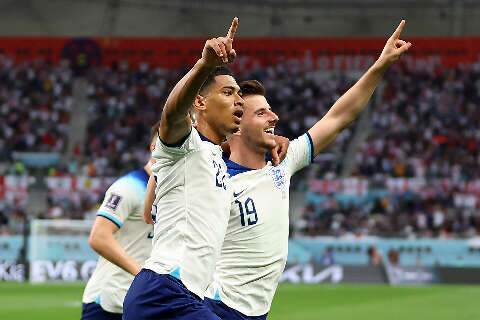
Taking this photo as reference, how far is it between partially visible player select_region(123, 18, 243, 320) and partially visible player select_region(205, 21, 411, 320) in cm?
105

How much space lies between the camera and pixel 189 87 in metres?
4.68

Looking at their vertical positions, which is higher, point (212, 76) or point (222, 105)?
point (212, 76)

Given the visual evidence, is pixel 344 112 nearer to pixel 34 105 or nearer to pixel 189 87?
pixel 189 87

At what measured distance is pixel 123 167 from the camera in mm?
35844

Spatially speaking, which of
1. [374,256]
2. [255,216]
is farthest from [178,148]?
[374,256]

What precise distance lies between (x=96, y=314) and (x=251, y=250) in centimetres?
167

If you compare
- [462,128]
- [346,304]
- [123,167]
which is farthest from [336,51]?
[346,304]

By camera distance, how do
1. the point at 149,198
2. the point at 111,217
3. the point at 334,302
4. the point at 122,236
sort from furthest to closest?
the point at 334,302 → the point at 122,236 → the point at 111,217 → the point at 149,198

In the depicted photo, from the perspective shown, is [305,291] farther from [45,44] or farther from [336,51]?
[45,44]

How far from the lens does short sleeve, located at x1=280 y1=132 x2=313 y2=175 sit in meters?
6.60

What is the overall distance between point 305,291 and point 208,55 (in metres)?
18.6

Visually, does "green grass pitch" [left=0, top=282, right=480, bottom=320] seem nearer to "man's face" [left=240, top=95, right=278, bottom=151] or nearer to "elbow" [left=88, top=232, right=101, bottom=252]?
"elbow" [left=88, top=232, right=101, bottom=252]

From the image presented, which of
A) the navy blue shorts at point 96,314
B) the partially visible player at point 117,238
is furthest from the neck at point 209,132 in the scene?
the navy blue shorts at point 96,314

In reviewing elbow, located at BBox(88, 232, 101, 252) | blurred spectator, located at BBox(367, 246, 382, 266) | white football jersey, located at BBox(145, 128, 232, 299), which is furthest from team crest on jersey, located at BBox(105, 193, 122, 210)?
blurred spectator, located at BBox(367, 246, 382, 266)
